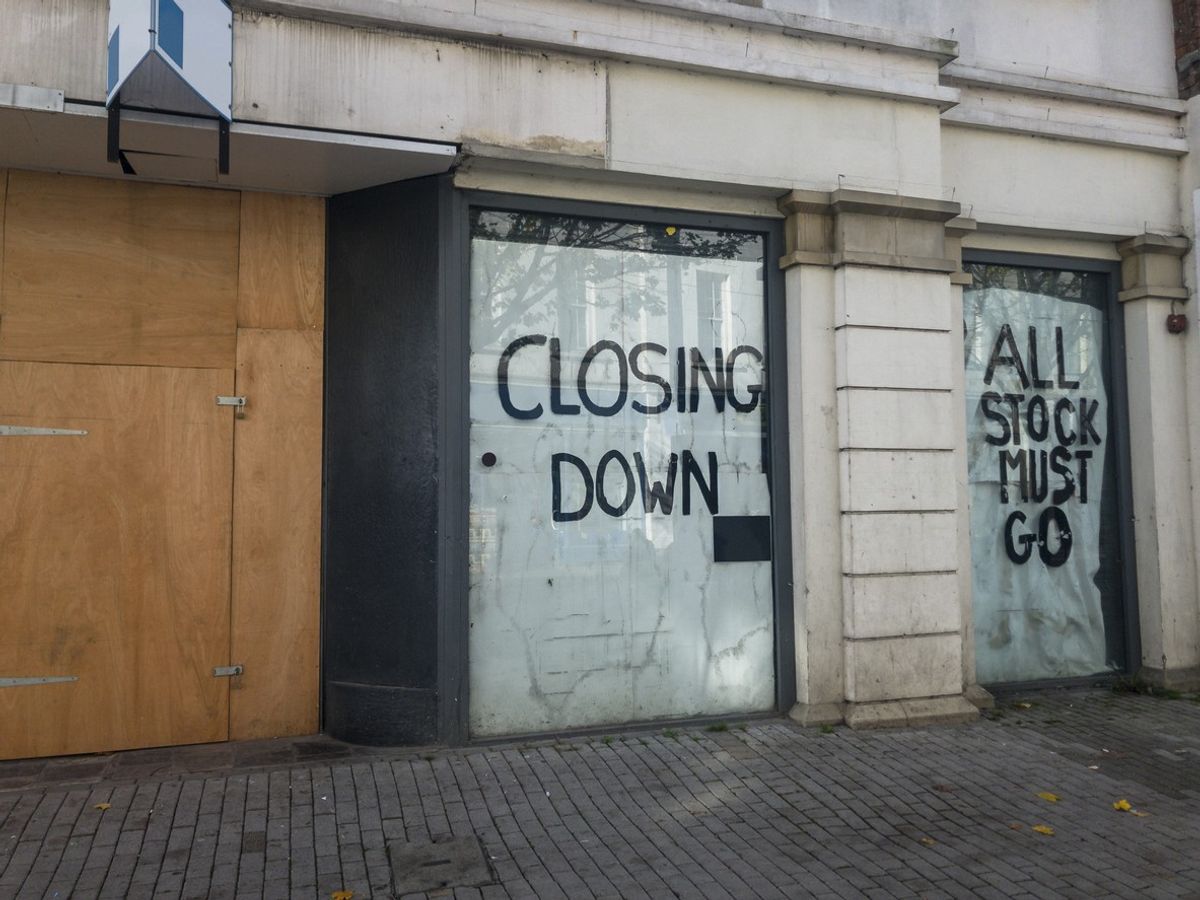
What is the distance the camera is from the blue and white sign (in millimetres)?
4734

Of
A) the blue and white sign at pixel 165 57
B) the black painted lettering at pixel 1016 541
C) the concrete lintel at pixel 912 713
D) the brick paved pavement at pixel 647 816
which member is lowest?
the brick paved pavement at pixel 647 816

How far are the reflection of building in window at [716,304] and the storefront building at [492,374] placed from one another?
2 centimetres

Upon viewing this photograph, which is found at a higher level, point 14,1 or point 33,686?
point 14,1

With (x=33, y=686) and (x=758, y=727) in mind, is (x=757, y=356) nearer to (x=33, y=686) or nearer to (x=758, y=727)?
(x=758, y=727)

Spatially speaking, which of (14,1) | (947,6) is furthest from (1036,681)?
(14,1)

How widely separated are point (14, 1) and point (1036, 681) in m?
7.88

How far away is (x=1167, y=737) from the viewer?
19.8 feet

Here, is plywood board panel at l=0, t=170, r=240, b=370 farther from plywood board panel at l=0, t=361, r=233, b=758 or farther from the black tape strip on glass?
the black tape strip on glass

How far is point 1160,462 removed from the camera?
7262mm

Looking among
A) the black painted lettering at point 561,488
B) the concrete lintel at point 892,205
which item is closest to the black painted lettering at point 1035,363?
the concrete lintel at point 892,205

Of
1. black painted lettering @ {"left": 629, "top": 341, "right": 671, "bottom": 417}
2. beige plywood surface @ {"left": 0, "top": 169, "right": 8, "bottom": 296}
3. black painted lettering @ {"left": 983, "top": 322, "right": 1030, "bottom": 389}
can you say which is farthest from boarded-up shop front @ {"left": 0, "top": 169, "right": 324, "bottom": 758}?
black painted lettering @ {"left": 983, "top": 322, "right": 1030, "bottom": 389}

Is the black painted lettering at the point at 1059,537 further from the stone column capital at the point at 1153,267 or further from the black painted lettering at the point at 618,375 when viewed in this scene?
the black painted lettering at the point at 618,375

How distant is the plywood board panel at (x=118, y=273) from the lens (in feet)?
17.7

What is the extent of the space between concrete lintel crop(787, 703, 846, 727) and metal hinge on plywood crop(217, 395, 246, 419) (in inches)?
157
